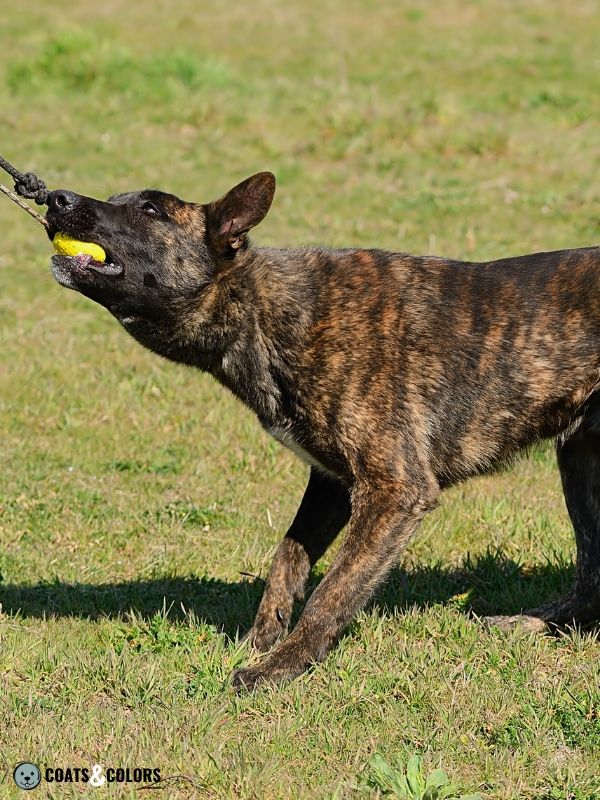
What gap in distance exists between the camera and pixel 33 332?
29.8 ft

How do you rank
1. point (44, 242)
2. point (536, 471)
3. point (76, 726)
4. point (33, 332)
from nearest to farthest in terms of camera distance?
point (76, 726), point (536, 471), point (33, 332), point (44, 242)

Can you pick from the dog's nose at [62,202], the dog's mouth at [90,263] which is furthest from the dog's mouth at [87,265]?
the dog's nose at [62,202]

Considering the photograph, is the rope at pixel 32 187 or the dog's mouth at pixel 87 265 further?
the rope at pixel 32 187

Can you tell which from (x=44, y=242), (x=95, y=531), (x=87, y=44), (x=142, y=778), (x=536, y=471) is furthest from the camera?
(x=87, y=44)

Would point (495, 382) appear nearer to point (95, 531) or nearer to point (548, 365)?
point (548, 365)

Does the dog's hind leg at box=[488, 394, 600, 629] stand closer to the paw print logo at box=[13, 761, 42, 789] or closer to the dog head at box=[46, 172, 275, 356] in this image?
the dog head at box=[46, 172, 275, 356]

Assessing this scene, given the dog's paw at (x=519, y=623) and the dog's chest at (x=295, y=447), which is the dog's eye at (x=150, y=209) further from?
the dog's paw at (x=519, y=623)

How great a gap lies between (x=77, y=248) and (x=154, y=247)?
338 mm

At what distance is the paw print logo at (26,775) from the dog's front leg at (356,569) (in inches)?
41.5

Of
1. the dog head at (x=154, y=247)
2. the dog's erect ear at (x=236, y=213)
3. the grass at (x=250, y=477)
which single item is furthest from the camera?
the dog's erect ear at (x=236, y=213)

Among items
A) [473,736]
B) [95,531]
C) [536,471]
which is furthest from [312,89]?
[473,736]

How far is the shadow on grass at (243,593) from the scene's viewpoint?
5508 millimetres

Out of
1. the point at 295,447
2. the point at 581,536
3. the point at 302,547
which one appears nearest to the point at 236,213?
the point at 295,447

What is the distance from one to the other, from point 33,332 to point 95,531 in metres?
3.17
